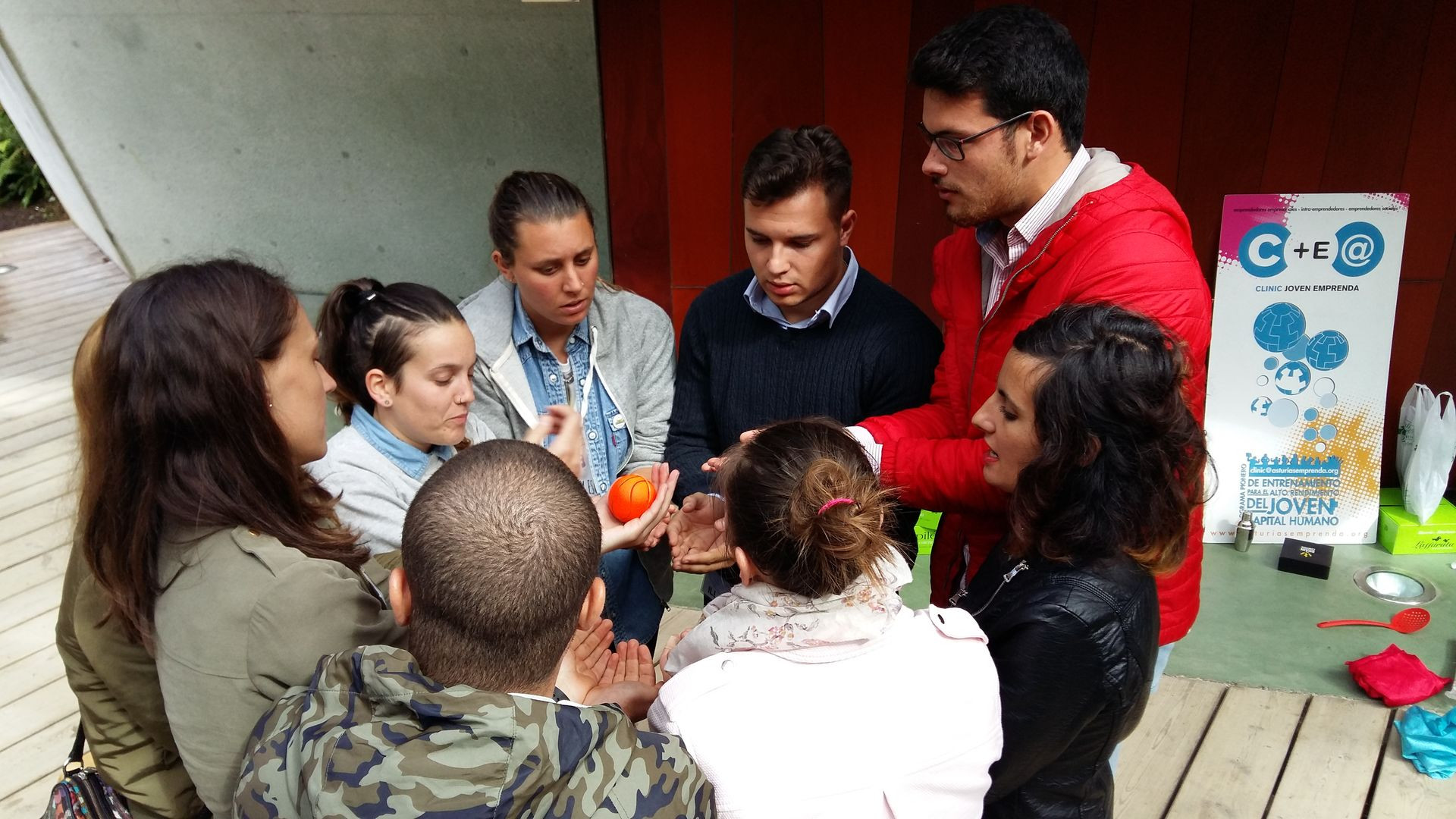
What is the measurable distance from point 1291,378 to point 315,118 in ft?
14.5

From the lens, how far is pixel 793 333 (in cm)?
227

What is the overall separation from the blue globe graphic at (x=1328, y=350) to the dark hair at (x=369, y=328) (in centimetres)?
349

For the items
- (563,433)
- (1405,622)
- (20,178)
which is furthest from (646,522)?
(20,178)

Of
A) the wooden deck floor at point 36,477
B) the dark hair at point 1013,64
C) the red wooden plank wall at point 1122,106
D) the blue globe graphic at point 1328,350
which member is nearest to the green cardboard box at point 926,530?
the red wooden plank wall at point 1122,106

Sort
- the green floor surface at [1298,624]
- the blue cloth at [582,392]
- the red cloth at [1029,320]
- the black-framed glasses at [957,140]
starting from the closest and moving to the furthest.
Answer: the red cloth at [1029,320], the black-framed glasses at [957,140], the blue cloth at [582,392], the green floor surface at [1298,624]

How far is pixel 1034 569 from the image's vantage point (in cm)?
153

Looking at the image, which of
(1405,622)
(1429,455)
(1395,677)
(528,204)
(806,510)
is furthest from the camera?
(1429,455)

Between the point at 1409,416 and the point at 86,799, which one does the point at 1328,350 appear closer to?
the point at 1409,416

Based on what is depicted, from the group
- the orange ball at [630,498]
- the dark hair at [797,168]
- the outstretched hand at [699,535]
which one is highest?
the dark hair at [797,168]

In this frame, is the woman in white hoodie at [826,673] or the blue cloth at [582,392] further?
the blue cloth at [582,392]

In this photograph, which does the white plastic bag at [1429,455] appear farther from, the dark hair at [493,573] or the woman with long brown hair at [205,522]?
the woman with long brown hair at [205,522]

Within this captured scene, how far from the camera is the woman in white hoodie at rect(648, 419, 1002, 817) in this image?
4.26ft

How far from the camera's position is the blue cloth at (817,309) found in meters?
2.21

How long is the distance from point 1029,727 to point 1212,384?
2952 millimetres
